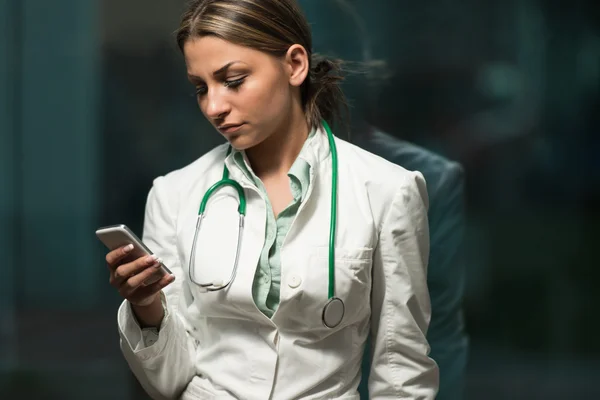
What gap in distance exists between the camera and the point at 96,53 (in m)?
3.23

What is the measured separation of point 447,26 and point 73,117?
1392 mm

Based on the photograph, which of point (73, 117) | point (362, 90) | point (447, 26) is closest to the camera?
point (362, 90)

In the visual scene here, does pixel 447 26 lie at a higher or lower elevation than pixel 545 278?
higher

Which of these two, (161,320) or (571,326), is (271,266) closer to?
(161,320)

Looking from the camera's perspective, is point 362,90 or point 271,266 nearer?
point 271,266

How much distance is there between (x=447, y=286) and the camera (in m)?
2.09

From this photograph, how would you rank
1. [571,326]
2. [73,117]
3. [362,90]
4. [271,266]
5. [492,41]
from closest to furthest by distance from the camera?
[271,266]
[362,90]
[492,41]
[73,117]
[571,326]

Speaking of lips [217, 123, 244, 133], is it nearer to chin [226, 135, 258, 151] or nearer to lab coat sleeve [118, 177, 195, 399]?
chin [226, 135, 258, 151]

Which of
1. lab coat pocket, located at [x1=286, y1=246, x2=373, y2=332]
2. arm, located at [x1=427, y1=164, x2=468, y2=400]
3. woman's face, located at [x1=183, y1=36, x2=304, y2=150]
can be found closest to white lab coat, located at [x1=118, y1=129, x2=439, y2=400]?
lab coat pocket, located at [x1=286, y1=246, x2=373, y2=332]

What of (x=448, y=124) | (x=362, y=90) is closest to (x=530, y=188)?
(x=448, y=124)

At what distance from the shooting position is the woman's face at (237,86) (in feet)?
4.75

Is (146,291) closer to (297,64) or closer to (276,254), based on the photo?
(276,254)

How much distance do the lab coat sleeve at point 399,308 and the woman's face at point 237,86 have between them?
0.27 metres

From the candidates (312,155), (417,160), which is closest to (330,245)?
(312,155)
